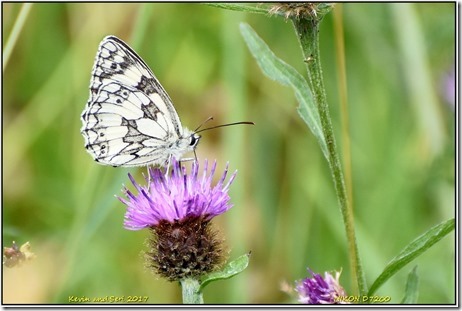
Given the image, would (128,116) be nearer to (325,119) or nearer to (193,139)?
(193,139)

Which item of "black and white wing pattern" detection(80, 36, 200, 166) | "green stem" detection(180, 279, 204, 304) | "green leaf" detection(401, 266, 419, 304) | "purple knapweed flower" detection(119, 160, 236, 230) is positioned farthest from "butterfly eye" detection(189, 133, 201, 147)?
"green leaf" detection(401, 266, 419, 304)

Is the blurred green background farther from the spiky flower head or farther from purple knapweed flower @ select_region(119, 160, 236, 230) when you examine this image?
the spiky flower head

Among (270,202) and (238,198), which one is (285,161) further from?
(238,198)

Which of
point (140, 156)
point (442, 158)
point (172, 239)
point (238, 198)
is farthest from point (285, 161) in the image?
point (172, 239)

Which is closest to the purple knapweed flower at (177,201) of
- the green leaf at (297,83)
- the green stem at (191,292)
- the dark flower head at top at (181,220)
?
the dark flower head at top at (181,220)

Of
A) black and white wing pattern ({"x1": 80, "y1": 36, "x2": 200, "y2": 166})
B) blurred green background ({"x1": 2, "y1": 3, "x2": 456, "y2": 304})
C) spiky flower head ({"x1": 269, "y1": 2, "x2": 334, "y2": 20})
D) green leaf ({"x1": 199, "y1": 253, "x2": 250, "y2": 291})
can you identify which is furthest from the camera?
blurred green background ({"x1": 2, "y1": 3, "x2": 456, "y2": 304})

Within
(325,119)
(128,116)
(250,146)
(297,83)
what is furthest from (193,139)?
(250,146)

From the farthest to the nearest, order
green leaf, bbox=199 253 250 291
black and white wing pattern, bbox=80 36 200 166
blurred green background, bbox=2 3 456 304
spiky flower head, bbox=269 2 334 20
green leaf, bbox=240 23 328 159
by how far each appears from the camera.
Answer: blurred green background, bbox=2 3 456 304
black and white wing pattern, bbox=80 36 200 166
green leaf, bbox=240 23 328 159
spiky flower head, bbox=269 2 334 20
green leaf, bbox=199 253 250 291
